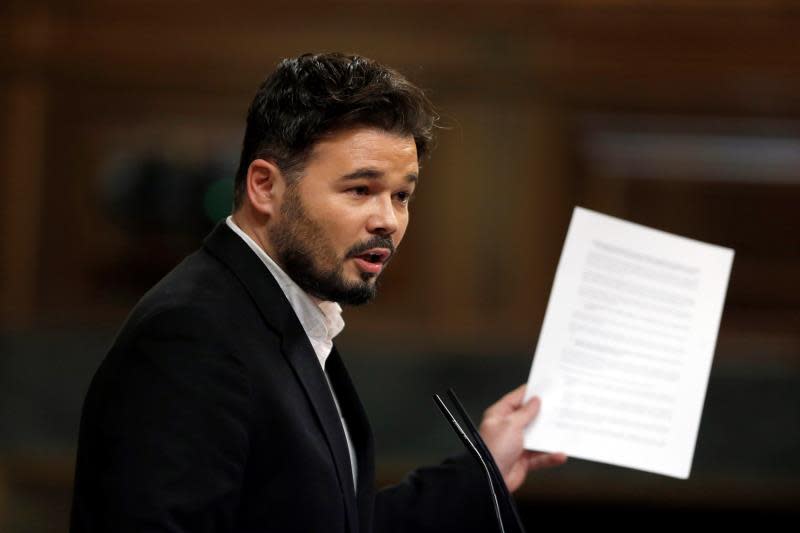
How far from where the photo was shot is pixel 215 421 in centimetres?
148

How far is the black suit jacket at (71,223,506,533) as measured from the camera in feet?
4.74

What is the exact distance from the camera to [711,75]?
5180 millimetres

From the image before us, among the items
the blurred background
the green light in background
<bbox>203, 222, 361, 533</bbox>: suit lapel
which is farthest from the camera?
the green light in background

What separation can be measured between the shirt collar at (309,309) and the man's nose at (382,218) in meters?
0.16

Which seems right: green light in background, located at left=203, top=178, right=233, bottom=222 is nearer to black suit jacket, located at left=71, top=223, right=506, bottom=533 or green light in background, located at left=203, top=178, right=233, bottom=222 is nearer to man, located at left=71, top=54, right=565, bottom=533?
man, located at left=71, top=54, right=565, bottom=533

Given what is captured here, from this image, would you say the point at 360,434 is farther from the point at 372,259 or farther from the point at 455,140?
the point at 455,140

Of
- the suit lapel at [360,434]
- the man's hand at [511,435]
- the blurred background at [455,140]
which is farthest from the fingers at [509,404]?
the blurred background at [455,140]

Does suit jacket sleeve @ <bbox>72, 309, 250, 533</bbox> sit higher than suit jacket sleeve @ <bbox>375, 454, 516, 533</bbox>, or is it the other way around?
suit jacket sleeve @ <bbox>72, 309, 250, 533</bbox>

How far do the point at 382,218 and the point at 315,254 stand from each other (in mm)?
113

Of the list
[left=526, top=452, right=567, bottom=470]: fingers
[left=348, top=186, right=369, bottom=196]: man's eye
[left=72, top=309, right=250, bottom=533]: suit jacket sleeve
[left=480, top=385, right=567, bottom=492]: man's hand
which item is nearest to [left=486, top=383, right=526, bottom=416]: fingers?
[left=480, top=385, right=567, bottom=492]: man's hand

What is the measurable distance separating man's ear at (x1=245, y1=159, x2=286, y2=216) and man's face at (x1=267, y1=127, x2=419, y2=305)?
17mm

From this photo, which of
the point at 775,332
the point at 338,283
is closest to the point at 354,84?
the point at 338,283

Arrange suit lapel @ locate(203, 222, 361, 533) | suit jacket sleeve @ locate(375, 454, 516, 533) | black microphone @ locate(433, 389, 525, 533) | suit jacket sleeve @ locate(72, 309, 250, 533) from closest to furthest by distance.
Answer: suit jacket sleeve @ locate(72, 309, 250, 533) < suit lapel @ locate(203, 222, 361, 533) < black microphone @ locate(433, 389, 525, 533) < suit jacket sleeve @ locate(375, 454, 516, 533)

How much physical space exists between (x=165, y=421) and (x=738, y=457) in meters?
3.57
